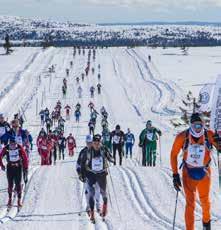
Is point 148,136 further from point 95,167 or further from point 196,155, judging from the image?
point 196,155

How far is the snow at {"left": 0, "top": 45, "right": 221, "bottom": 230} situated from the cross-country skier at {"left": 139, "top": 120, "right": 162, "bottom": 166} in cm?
71

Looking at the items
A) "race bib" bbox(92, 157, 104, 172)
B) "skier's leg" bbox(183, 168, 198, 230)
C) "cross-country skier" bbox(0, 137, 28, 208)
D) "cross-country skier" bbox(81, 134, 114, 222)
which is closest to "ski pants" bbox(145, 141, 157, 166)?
"cross-country skier" bbox(0, 137, 28, 208)

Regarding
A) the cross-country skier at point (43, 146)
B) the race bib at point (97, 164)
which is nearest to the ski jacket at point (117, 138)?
the cross-country skier at point (43, 146)

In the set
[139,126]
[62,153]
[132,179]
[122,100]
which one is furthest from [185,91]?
[132,179]

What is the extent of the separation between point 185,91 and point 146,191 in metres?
42.2

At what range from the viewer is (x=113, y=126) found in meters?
37.1

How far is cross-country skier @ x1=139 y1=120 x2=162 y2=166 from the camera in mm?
19039

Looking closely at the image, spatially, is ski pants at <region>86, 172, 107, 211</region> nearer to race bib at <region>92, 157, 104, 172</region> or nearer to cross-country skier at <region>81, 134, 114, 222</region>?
cross-country skier at <region>81, 134, 114, 222</region>

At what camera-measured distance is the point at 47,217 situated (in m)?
11.8

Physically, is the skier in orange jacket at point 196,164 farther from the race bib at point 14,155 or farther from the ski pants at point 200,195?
the race bib at point 14,155

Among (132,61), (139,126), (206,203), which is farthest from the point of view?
(132,61)

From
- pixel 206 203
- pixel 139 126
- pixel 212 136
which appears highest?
pixel 212 136

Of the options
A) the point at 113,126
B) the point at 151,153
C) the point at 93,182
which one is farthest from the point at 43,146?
the point at 113,126

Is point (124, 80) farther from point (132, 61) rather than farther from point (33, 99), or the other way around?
point (132, 61)
